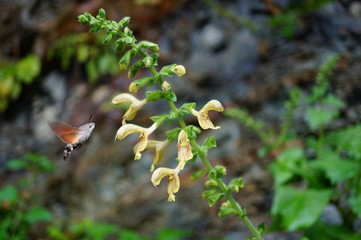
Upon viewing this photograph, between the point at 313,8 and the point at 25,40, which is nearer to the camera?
the point at 313,8

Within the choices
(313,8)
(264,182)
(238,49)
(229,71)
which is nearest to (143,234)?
(264,182)

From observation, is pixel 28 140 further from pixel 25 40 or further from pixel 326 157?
pixel 326 157

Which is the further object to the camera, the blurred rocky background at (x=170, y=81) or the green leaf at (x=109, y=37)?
the blurred rocky background at (x=170, y=81)

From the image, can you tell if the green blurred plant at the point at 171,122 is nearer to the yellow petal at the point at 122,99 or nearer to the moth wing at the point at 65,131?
the yellow petal at the point at 122,99

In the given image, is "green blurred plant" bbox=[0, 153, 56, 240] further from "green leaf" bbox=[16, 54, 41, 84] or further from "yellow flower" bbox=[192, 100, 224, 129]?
"green leaf" bbox=[16, 54, 41, 84]

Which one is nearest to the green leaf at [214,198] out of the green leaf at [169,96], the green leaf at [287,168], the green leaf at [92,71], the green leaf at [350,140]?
the green leaf at [169,96]

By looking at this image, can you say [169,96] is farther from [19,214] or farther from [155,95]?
[19,214]

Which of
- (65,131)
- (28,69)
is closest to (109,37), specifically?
(65,131)
